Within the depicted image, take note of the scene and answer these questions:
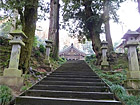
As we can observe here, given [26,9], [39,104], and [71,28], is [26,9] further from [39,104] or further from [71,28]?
[71,28]

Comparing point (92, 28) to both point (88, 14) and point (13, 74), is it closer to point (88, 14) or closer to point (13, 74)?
point (88, 14)

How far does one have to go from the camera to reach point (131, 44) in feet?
14.8

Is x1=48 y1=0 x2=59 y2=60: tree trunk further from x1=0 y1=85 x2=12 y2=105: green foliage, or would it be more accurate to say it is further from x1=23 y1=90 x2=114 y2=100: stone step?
x1=0 y1=85 x2=12 y2=105: green foliage

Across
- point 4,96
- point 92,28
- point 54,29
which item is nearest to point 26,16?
point 4,96

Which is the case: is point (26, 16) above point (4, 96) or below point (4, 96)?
above

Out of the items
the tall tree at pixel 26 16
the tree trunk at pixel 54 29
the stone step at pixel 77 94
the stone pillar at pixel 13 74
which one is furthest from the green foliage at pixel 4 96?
the tree trunk at pixel 54 29

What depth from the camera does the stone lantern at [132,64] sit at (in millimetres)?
4051

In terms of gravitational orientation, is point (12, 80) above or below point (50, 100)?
above

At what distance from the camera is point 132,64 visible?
14.4 ft

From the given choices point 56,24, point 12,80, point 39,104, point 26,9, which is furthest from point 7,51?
point 56,24

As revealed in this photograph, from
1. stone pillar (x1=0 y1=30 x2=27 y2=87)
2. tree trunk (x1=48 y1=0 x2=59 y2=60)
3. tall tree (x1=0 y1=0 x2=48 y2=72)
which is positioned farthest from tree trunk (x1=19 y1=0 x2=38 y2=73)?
tree trunk (x1=48 y1=0 x2=59 y2=60)

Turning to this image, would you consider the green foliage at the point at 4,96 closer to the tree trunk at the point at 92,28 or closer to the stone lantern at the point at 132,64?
the stone lantern at the point at 132,64

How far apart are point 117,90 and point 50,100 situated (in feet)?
6.80

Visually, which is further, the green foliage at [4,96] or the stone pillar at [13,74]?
the stone pillar at [13,74]
